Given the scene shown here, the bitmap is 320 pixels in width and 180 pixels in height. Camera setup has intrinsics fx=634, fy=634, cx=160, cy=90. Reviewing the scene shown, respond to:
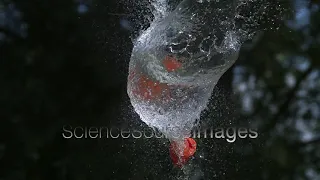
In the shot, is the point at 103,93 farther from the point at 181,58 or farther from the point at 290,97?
the point at 181,58

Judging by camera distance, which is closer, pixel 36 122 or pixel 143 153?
pixel 143 153

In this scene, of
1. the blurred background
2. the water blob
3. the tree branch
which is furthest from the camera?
the tree branch

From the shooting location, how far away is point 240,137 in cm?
159

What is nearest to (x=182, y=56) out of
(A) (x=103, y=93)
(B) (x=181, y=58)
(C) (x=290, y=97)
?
(B) (x=181, y=58)

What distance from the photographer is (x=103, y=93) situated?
65.8 inches

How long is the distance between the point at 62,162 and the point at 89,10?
0.41 metres

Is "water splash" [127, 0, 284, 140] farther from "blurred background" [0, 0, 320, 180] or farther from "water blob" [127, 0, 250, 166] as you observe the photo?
"blurred background" [0, 0, 320, 180]

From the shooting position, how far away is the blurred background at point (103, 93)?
1602mm

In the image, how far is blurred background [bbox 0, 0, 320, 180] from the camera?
1.60m

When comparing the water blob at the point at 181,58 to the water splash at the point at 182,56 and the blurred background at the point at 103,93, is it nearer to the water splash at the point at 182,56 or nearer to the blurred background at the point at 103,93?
the water splash at the point at 182,56

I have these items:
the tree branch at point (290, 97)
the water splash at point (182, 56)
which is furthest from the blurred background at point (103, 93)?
the water splash at point (182, 56)

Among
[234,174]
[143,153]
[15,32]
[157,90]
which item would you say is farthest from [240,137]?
[15,32]

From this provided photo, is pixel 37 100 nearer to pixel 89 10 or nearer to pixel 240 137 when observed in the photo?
pixel 89 10

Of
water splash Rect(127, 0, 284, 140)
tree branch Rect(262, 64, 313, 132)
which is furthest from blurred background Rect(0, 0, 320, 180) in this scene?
water splash Rect(127, 0, 284, 140)
